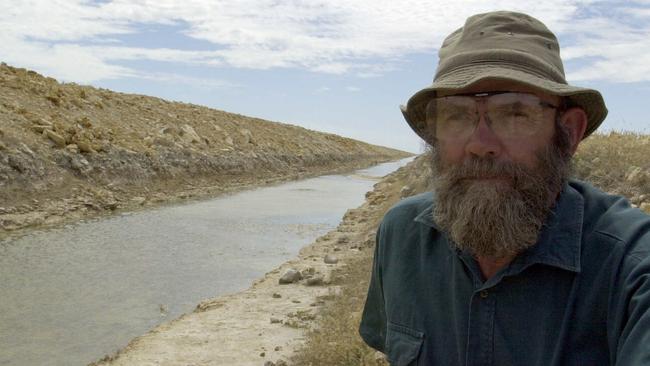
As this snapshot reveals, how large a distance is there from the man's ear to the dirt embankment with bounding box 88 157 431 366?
1.97m

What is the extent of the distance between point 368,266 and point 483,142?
249 inches

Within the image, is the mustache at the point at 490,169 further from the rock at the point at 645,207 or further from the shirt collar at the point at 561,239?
the rock at the point at 645,207

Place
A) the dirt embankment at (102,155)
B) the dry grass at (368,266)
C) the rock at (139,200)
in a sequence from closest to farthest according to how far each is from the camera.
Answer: the dry grass at (368,266) < the dirt embankment at (102,155) < the rock at (139,200)

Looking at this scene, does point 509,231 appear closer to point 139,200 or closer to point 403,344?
point 403,344

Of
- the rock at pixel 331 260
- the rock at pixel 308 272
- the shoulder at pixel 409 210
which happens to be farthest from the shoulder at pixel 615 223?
the rock at pixel 331 260

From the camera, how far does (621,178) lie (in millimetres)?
7832

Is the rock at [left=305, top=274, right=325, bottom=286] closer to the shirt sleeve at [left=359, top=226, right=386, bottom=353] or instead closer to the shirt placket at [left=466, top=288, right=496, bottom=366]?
the shirt sleeve at [left=359, top=226, right=386, bottom=353]

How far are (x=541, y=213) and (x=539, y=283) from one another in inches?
9.6

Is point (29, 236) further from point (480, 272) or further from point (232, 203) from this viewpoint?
point (480, 272)

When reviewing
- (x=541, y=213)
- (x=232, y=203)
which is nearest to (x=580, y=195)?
(x=541, y=213)

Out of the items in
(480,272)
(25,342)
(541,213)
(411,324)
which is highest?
(541,213)

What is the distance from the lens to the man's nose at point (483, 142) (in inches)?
79.0

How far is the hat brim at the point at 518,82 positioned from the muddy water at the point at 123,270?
203 inches

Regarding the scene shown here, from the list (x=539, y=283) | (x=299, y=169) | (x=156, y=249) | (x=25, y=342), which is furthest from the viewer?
(x=299, y=169)
